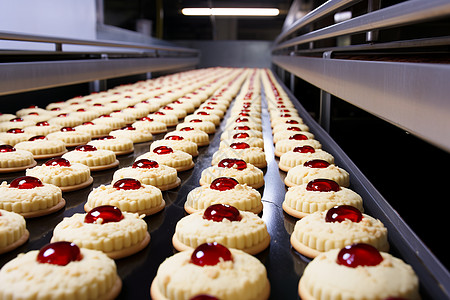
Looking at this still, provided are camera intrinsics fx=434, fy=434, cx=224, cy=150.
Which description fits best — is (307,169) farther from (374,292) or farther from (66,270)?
(66,270)

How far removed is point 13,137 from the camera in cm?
254

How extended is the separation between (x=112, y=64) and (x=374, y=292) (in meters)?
4.98

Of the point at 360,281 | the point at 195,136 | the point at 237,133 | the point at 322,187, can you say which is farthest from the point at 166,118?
the point at 360,281

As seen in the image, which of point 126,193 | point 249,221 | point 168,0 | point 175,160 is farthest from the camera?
point 168,0

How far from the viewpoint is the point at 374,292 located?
88 centimetres

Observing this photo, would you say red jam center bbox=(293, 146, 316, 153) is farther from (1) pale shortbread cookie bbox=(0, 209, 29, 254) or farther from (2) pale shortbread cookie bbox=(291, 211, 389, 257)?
(1) pale shortbread cookie bbox=(0, 209, 29, 254)

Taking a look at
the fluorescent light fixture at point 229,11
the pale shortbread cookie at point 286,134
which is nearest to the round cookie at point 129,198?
the pale shortbread cookie at point 286,134

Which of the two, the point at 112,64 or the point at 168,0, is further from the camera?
the point at 168,0

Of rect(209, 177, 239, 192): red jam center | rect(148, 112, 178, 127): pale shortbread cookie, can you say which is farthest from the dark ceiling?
rect(209, 177, 239, 192): red jam center

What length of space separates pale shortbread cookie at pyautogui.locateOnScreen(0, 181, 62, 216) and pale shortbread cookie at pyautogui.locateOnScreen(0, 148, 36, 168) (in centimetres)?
52

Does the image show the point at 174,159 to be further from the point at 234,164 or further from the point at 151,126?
the point at 151,126

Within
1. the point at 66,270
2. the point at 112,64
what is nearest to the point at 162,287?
the point at 66,270

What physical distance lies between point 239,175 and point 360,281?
0.99m

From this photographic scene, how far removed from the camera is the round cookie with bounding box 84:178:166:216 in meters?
1.52
